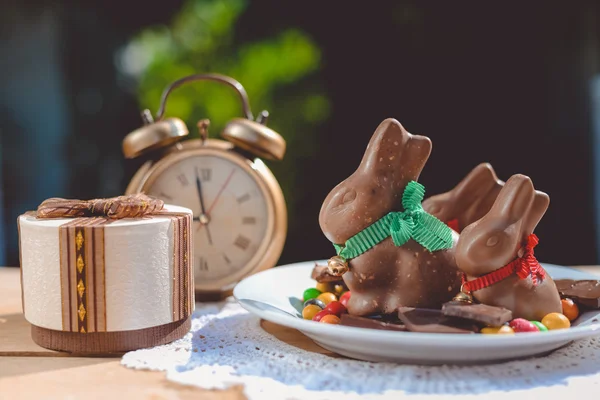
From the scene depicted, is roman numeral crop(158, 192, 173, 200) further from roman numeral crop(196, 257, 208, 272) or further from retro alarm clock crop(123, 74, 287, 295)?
roman numeral crop(196, 257, 208, 272)

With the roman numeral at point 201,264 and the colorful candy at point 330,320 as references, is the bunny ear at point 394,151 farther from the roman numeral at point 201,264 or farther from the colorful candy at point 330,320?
the roman numeral at point 201,264

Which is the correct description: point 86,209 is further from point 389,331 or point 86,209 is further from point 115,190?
point 115,190

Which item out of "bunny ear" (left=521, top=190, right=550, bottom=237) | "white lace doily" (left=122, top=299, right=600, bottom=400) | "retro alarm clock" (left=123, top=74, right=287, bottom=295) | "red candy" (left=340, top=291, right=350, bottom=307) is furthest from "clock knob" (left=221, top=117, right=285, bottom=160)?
"bunny ear" (left=521, top=190, right=550, bottom=237)

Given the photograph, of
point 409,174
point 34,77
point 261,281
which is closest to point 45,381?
point 261,281

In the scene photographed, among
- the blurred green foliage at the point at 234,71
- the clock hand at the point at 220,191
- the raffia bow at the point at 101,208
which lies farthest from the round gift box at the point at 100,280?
the blurred green foliage at the point at 234,71

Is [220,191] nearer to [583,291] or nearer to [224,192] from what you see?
[224,192]

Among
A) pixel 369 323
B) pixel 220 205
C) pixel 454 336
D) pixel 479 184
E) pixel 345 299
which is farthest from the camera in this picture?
pixel 220 205

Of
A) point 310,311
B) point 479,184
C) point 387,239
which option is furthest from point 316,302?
point 479,184
